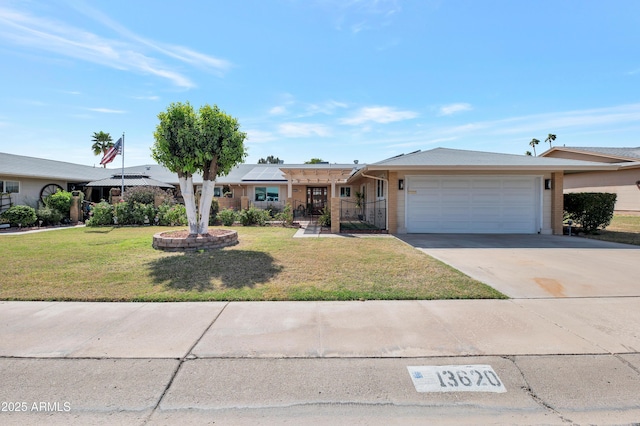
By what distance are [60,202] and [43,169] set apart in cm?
446

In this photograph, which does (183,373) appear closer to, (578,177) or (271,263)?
(271,263)

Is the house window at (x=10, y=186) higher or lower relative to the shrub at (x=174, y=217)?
higher

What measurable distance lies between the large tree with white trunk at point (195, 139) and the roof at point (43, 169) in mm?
13302

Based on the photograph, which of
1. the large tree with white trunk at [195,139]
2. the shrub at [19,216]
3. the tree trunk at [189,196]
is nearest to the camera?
the large tree with white trunk at [195,139]

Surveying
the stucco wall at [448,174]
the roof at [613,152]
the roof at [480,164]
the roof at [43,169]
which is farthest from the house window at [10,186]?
the roof at [613,152]

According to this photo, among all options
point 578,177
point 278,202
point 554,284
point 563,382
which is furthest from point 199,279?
point 578,177

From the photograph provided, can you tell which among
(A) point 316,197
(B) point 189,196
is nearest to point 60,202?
(B) point 189,196

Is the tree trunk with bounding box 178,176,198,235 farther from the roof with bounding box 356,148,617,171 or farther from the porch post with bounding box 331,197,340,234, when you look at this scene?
the roof with bounding box 356,148,617,171

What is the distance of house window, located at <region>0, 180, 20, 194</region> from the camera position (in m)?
17.1

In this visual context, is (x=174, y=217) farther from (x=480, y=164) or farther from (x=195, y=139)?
(x=480, y=164)

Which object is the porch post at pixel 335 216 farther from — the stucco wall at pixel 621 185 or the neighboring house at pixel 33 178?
the stucco wall at pixel 621 185

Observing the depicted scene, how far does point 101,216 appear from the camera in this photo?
16062mm

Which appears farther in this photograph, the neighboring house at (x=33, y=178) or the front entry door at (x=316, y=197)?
the front entry door at (x=316, y=197)

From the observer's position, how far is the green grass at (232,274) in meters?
5.11
